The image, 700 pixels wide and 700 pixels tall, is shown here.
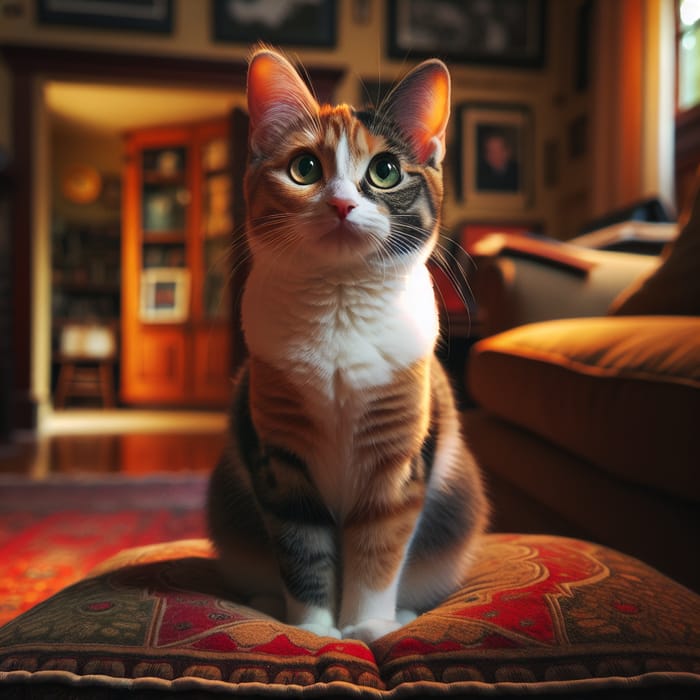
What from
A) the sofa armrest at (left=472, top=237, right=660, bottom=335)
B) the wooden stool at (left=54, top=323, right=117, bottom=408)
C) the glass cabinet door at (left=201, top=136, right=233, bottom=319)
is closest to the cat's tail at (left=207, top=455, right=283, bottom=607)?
the sofa armrest at (left=472, top=237, right=660, bottom=335)

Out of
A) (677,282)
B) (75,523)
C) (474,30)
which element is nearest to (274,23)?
(474,30)

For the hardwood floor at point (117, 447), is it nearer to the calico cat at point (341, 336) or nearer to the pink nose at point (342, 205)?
the calico cat at point (341, 336)

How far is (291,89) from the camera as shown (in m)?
0.74

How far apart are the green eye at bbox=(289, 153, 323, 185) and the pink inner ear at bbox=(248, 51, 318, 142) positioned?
0.07m

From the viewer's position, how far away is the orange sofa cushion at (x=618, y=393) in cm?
90

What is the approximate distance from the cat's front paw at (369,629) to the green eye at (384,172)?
19.6 inches

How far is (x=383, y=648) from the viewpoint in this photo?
0.69m

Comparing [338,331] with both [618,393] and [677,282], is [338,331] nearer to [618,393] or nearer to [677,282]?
[618,393]

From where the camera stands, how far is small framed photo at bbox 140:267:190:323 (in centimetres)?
612

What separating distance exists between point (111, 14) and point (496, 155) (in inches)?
106

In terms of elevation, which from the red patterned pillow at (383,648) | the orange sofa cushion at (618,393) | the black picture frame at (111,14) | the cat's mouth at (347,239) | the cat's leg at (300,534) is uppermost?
the black picture frame at (111,14)

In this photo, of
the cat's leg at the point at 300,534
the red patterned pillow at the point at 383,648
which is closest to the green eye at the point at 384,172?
the cat's leg at the point at 300,534

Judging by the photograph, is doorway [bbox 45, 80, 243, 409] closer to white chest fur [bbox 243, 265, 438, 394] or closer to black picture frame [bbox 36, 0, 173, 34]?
black picture frame [bbox 36, 0, 173, 34]

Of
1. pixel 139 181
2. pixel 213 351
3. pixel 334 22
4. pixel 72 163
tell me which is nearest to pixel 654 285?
pixel 334 22
